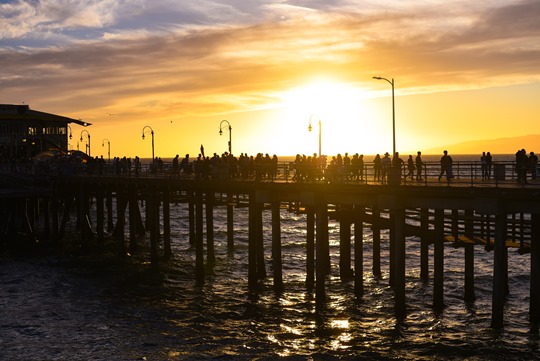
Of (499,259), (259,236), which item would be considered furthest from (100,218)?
(499,259)

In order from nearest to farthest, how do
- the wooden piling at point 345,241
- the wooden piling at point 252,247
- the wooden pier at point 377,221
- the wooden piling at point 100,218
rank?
the wooden pier at point 377,221
the wooden piling at point 252,247
the wooden piling at point 345,241
the wooden piling at point 100,218

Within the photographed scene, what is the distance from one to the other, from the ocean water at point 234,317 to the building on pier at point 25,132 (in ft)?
142

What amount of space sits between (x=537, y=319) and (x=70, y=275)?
77.9ft

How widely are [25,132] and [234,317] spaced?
2420 inches

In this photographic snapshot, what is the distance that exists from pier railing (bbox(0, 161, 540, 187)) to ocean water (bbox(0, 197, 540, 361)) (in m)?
5.07

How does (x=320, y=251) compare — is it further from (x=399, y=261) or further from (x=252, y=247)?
(x=252, y=247)

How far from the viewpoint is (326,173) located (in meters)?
30.3

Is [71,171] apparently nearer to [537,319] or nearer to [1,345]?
[1,345]

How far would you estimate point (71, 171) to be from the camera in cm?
5244

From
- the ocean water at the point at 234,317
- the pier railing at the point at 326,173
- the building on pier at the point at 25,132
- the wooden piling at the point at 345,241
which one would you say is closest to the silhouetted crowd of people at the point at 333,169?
the pier railing at the point at 326,173

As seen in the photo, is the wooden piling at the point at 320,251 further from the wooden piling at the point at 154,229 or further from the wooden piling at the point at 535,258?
the wooden piling at the point at 154,229

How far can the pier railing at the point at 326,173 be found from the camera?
26.3 meters

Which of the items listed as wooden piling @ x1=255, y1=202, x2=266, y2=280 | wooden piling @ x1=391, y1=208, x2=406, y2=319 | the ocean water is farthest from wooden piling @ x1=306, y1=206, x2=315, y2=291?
wooden piling @ x1=391, y1=208, x2=406, y2=319

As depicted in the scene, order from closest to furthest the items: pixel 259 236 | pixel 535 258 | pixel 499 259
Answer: pixel 499 259, pixel 535 258, pixel 259 236
